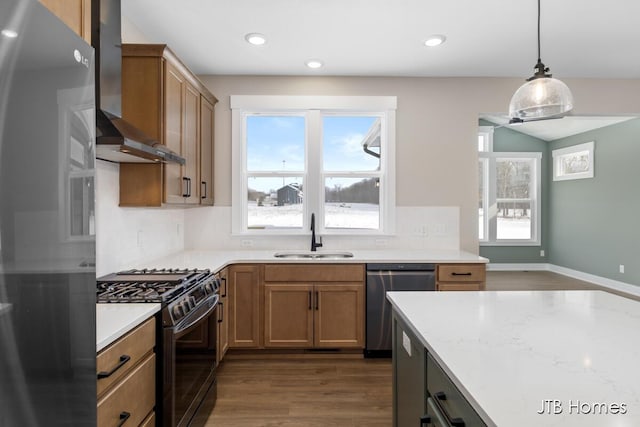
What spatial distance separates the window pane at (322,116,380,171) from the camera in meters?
3.88

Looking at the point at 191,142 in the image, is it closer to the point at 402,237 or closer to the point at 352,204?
the point at 352,204

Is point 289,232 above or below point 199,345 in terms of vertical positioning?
above

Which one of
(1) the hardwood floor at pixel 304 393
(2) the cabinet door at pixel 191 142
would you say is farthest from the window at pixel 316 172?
(1) the hardwood floor at pixel 304 393

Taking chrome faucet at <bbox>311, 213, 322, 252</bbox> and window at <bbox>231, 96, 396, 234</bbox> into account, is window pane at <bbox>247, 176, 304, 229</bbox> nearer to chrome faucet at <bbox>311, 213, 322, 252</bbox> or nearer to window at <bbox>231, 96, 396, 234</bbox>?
window at <bbox>231, 96, 396, 234</bbox>

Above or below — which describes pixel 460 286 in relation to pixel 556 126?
below

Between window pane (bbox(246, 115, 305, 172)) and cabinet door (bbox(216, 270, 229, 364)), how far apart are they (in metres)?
1.39

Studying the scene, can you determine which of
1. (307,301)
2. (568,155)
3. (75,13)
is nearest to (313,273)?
(307,301)

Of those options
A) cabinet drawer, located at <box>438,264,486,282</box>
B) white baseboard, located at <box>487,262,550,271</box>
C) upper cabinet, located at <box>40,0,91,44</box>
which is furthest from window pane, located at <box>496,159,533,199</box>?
upper cabinet, located at <box>40,0,91,44</box>

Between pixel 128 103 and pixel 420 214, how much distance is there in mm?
2863

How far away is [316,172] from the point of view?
12.5 ft

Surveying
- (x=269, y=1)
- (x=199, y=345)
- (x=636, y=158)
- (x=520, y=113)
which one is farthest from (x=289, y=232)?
(x=636, y=158)

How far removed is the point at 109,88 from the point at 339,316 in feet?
7.94

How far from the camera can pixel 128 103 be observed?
2.48 metres

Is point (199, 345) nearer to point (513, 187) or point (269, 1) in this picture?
point (269, 1)
